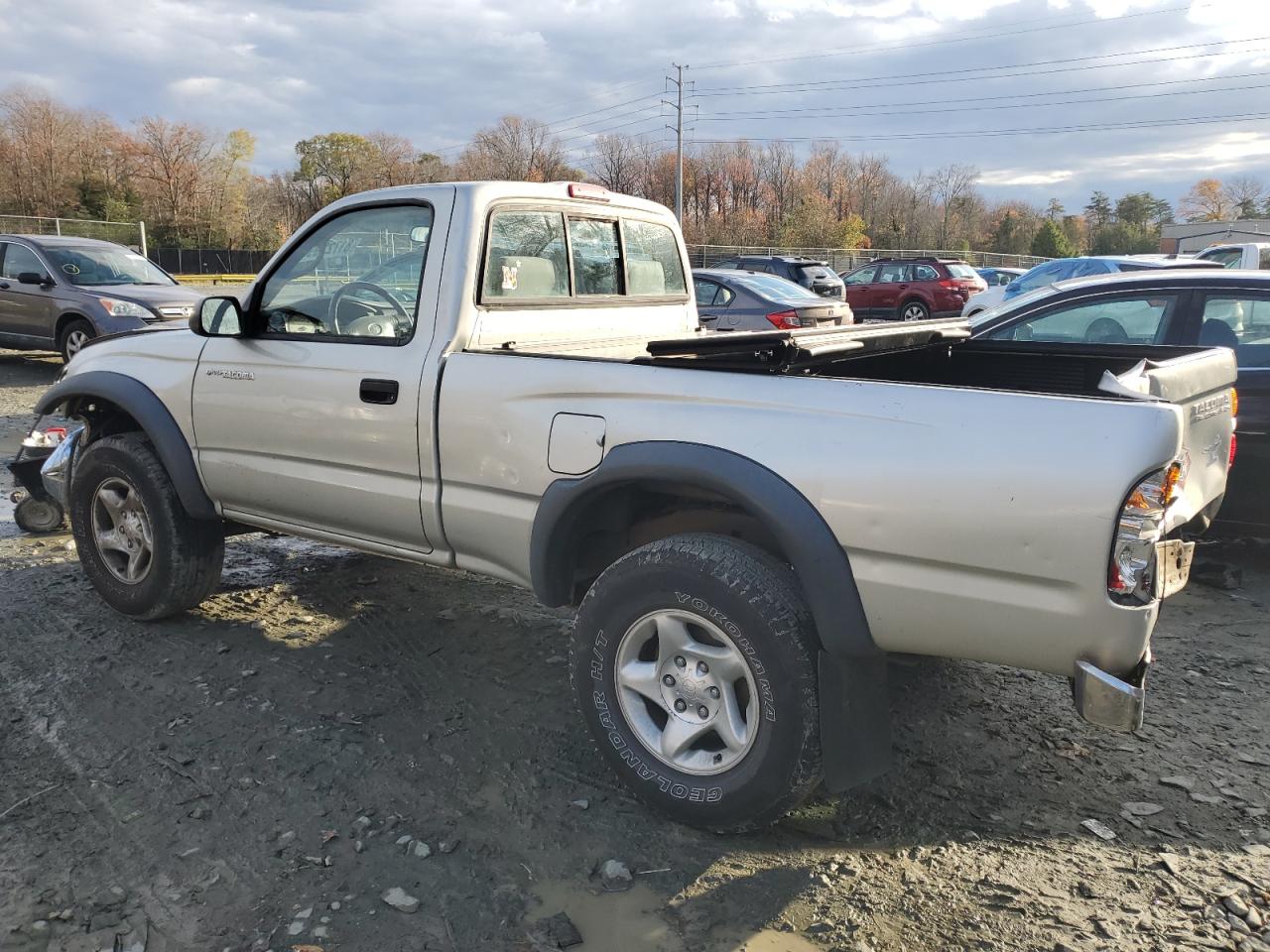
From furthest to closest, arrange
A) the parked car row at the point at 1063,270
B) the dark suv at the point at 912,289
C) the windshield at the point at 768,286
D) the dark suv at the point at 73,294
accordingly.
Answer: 1. the dark suv at the point at 912,289
2. the parked car row at the point at 1063,270
3. the windshield at the point at 768,286
4. the dark suv at the point at 73,294

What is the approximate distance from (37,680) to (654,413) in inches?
115

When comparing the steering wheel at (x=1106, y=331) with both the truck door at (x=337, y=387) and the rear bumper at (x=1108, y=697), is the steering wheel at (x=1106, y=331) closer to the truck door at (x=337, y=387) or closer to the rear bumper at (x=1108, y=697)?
the rear bumper at (x=1108, y=697)

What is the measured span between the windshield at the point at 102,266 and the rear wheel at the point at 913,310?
54.8ft

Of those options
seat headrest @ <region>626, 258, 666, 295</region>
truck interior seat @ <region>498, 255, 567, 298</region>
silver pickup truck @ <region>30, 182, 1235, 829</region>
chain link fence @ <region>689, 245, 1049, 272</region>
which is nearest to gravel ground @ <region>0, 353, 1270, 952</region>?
silver pickup truck @ <region>30, 182, 1235, 829</region>

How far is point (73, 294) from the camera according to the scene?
11.5 meters

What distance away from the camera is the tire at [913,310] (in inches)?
914

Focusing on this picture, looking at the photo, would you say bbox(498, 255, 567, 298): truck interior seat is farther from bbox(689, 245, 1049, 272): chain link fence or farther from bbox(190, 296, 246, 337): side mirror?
bbox(689, 245, 1049, 272): chain link fence

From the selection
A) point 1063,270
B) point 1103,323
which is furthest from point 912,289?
point 1103,323

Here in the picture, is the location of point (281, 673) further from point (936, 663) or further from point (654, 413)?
point (936, 663)

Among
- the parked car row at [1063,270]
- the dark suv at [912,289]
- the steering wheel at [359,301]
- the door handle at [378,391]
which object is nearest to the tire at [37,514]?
the steering wheel at [359,301]

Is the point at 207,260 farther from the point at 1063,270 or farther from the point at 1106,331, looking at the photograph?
the point at 1106,331

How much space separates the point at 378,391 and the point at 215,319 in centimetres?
114

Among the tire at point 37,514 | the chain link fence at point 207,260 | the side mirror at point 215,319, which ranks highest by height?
the chain link fence at point 207,260

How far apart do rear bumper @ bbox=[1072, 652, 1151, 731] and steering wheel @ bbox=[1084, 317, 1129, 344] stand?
4.09 meters
